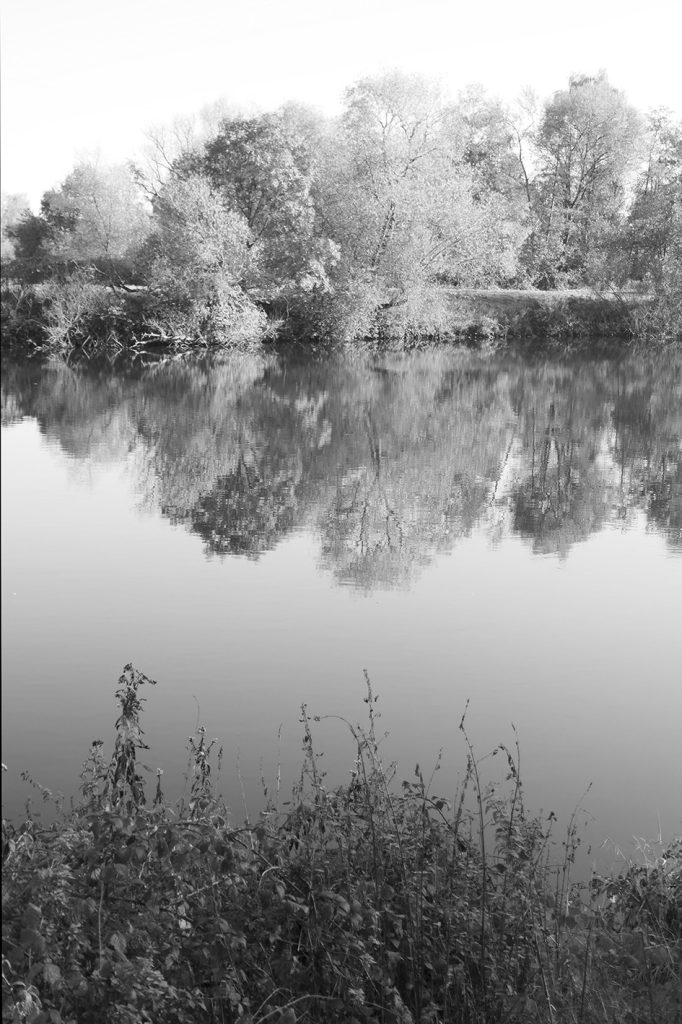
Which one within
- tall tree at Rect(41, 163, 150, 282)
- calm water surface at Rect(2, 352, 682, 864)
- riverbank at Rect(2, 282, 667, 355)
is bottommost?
calm water surface at Rect(2, 352, 682, 864)

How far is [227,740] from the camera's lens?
8.84m

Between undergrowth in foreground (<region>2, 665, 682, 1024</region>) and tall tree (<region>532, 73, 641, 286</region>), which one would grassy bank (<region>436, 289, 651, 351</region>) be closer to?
tall tree (<region>532, 73, 641, 286</region>)

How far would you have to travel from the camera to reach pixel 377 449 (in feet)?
79.9

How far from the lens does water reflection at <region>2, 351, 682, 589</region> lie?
16938mm

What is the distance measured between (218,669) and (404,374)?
30.6 metres

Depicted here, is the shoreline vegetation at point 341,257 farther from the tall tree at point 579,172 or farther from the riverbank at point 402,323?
the tall tree at point 579,172

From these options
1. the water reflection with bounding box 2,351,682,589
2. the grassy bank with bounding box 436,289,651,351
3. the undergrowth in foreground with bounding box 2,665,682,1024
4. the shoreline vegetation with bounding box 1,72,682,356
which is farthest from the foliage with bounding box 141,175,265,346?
the undergrowth in foreground with bounding box 2,665,682,1024

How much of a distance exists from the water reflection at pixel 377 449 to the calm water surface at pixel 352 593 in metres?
0.10

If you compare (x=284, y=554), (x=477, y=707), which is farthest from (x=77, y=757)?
(x=284, y=554)

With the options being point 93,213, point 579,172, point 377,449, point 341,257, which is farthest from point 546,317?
point 377,449

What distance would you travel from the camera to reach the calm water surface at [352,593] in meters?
8.86

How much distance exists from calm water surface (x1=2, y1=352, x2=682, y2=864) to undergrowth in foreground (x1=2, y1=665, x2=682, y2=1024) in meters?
1.66

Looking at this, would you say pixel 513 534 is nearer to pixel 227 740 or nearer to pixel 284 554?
pixel 284 554

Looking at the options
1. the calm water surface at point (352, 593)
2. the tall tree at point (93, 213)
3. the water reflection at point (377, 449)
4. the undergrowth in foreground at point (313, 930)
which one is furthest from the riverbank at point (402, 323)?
the undergrowth in foreground at point (313, 930)
